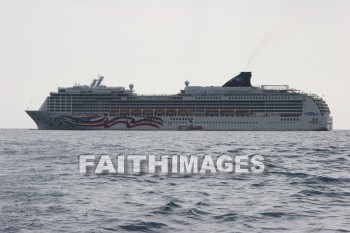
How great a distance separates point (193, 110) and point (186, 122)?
3140mm

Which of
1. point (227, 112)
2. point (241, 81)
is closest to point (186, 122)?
point (227, 112)

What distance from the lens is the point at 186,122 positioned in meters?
105

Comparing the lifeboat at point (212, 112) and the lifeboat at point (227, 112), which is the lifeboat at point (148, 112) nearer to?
the lifeboat at point (212, 112)

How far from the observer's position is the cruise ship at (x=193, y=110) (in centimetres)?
10419

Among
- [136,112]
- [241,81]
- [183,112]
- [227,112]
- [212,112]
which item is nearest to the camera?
[212,112]

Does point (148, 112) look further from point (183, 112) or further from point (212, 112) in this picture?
point (212, 112)

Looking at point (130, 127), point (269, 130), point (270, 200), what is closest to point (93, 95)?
point (130, 127)

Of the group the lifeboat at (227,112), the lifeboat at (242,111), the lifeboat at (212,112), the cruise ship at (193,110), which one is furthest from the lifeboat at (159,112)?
the lifeboat at (242,111)

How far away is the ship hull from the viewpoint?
104 metres

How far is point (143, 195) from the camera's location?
14.4 meters

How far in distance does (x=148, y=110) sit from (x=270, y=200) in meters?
94.0

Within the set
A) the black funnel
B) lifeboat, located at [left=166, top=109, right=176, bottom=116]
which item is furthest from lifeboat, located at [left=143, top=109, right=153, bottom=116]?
the black funnel

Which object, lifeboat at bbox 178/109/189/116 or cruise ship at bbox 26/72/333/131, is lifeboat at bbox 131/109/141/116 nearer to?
cruise ship at bbox 26/72/333/131

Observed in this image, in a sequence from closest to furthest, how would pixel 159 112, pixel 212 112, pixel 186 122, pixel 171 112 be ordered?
pixel 212 112, pixel 186 122, pixel 171 112, pixel 159 112
